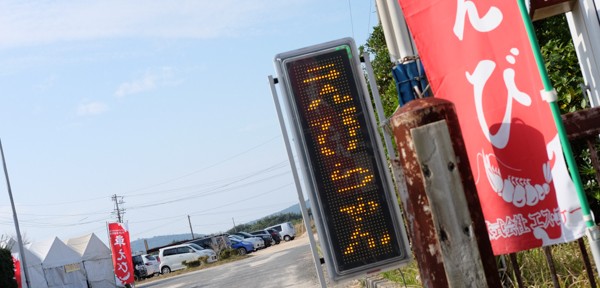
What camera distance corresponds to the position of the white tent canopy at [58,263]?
113 ft

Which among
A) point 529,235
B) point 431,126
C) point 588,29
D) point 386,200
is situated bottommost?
point 529,235

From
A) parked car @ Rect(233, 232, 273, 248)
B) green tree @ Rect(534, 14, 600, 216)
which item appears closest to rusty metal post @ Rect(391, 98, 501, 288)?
green tree @ Rect(534, 14, 600, 216)

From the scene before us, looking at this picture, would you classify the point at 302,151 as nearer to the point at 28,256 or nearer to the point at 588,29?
the point at 588,29

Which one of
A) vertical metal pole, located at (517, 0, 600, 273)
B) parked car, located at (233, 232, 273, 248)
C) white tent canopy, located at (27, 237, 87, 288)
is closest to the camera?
vertical metal pole, located at (517, 0, 600, 273)

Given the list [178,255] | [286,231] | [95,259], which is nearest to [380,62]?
[95,259]

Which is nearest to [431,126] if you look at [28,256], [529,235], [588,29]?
[529,235]

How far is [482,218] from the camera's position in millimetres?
3865

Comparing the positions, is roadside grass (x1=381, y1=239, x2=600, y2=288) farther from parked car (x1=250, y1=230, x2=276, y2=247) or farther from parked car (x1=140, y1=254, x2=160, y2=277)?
parked car (x1=250, y1=230, x2=276, y2=247)

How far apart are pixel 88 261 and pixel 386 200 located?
3285 centimetres

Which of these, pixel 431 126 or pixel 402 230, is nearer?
pixel 431 126

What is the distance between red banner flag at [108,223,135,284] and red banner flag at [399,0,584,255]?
26.1m

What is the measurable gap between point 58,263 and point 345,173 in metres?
31.7

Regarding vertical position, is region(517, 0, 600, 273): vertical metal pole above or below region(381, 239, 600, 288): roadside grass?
above

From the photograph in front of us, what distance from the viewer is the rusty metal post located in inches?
147
